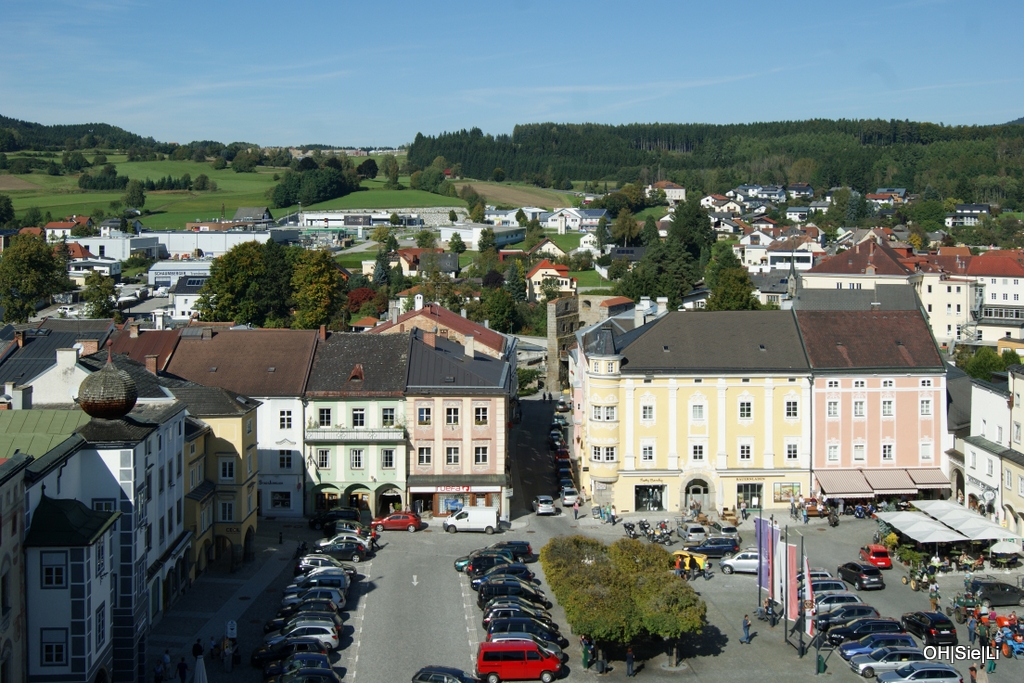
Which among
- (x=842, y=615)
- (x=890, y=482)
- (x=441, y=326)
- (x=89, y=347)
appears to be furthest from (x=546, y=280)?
(x=842, y=615)

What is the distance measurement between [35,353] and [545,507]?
21726 mm

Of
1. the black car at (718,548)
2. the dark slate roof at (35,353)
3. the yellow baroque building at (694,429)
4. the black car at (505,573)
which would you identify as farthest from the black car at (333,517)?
the black car at (718,548)

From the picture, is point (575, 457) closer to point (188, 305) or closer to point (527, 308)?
point (527, 308)

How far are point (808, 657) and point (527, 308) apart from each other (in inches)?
2678

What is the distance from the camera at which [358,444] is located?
147 feet

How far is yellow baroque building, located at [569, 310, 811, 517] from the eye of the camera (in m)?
45.7

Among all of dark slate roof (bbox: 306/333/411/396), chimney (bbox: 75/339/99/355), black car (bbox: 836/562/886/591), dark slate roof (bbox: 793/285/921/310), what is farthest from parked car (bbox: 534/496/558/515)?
dark slate roof (bbox: 793/285/921/310)

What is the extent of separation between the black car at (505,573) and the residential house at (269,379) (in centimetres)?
1082

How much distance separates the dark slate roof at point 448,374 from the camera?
4491 centimetres

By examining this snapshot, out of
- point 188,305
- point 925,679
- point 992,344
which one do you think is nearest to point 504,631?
point 925,679

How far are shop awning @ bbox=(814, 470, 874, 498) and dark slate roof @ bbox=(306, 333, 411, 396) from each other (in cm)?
1690

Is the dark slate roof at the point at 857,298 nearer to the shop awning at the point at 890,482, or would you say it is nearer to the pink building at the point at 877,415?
the pink building at the point at 877,415

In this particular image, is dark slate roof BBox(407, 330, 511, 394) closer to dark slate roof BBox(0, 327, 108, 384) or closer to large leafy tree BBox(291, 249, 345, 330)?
dark slate roof BBox(0, 327, 108, 384)

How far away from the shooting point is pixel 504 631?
3083 cm
